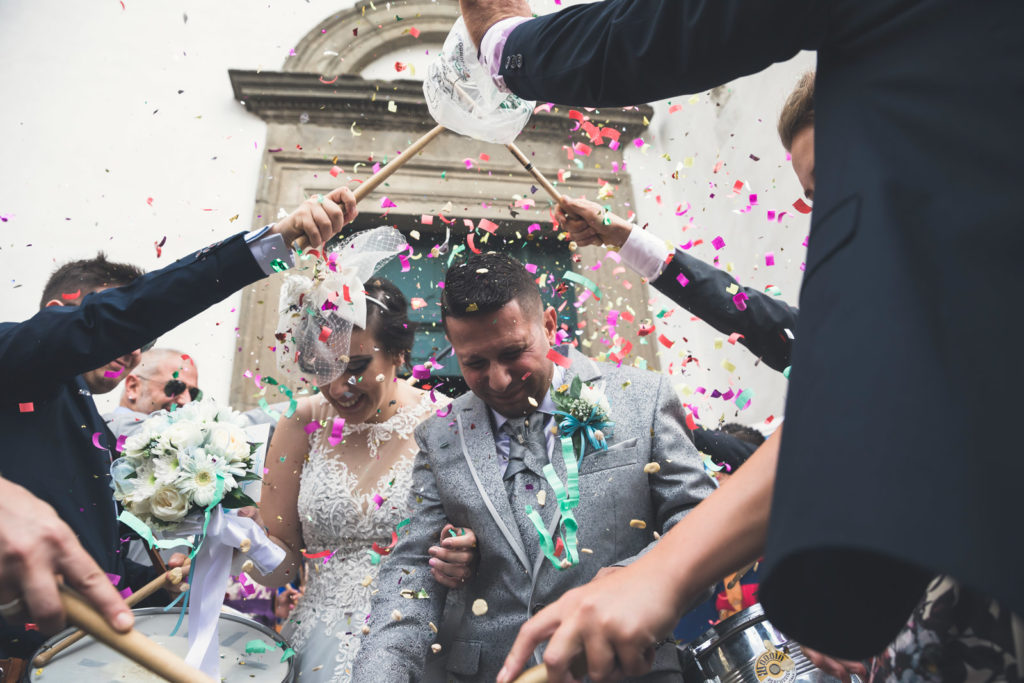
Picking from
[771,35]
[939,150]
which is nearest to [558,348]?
[771,35]

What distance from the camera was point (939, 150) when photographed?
24.5 inches

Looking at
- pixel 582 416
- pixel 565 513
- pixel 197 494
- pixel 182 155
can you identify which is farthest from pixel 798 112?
pixel 182 155

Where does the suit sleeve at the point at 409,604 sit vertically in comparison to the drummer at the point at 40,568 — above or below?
below

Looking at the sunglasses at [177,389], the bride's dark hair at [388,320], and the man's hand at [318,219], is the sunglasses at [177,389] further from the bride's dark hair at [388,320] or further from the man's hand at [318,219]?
the man's hand at [318,219]

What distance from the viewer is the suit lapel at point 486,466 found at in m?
1.71

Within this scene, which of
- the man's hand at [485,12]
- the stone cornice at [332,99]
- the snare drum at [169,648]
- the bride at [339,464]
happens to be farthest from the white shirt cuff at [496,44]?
the stone cornice at [332,99]

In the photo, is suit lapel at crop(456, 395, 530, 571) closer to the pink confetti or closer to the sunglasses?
the pink confetti

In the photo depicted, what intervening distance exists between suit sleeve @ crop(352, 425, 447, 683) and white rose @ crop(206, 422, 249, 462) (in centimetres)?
52

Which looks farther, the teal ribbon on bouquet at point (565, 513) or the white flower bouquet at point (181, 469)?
the white flower bouquet at point (181, 469)

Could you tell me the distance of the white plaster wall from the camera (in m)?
3.76

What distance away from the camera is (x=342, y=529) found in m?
2.50

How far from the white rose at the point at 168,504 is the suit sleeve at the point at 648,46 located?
1354 millimetres

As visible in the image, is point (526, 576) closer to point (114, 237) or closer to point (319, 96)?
point (114, 237)

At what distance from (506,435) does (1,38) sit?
451cm
